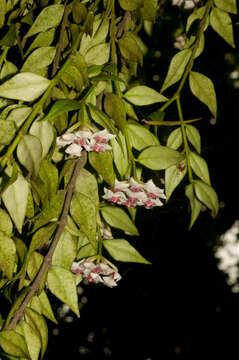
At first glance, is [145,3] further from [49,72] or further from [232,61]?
[232,61]

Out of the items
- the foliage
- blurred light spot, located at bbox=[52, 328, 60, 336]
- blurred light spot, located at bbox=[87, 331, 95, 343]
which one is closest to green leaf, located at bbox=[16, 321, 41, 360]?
the foliage

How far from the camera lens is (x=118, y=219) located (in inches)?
26.4

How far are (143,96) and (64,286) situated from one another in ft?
0.93

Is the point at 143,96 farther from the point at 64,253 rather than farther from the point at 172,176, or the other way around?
the point at 64,253

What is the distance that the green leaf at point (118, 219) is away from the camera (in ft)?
2.18

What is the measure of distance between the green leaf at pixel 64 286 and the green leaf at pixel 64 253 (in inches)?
1.0

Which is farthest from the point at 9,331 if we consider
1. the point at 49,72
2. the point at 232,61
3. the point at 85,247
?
the point at 232,61

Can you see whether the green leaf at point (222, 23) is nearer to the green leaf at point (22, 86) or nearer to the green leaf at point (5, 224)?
the green leaf at point (22, 86)

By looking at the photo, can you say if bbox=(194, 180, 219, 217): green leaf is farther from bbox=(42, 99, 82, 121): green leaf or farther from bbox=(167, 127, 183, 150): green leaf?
bbox=(42, 99, 82, 121): green leaf

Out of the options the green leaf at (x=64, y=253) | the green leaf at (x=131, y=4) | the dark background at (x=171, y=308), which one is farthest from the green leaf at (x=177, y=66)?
the dark background at (x=171, y=308)

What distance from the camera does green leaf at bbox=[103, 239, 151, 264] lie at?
0.70m

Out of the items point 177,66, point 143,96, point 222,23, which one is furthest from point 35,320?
point 222,23

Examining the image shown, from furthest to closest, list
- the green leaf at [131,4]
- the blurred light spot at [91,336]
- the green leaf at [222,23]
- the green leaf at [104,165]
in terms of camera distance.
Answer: the blurred light spot at [91,336], the green leaf at [222,23], the green leaf at [131,4], the green leaf at [104,165]

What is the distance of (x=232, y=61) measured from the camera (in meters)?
3.62
